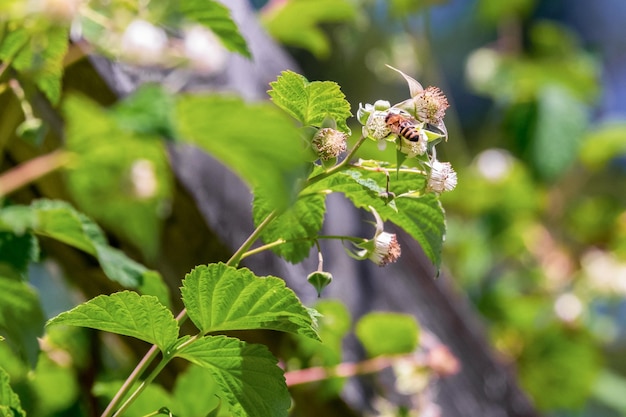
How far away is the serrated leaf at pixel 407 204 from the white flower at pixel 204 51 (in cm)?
31

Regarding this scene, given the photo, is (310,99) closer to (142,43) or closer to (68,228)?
(68,228)

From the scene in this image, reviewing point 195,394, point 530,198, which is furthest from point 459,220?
point 195,394

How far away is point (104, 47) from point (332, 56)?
86cm

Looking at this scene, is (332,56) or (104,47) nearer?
(104,47)

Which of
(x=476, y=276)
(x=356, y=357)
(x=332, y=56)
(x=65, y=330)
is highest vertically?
(x=332, y=56)

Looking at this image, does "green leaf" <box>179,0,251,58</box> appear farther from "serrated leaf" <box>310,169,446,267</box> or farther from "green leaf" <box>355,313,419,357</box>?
"green leaf" <box>355,313,419,357</box>

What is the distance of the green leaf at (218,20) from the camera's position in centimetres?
39

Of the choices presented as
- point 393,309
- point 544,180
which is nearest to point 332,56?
point 544,180

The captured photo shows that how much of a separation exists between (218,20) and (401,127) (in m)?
0.15

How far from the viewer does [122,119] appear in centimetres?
39

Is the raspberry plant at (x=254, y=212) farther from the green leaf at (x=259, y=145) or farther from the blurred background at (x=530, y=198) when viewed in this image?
the blurred background at (x=530, y=198)

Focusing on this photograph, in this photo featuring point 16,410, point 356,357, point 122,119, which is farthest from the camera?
point 356,357

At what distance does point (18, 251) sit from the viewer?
362mm

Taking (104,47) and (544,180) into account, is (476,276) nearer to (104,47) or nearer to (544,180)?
(544,180)
